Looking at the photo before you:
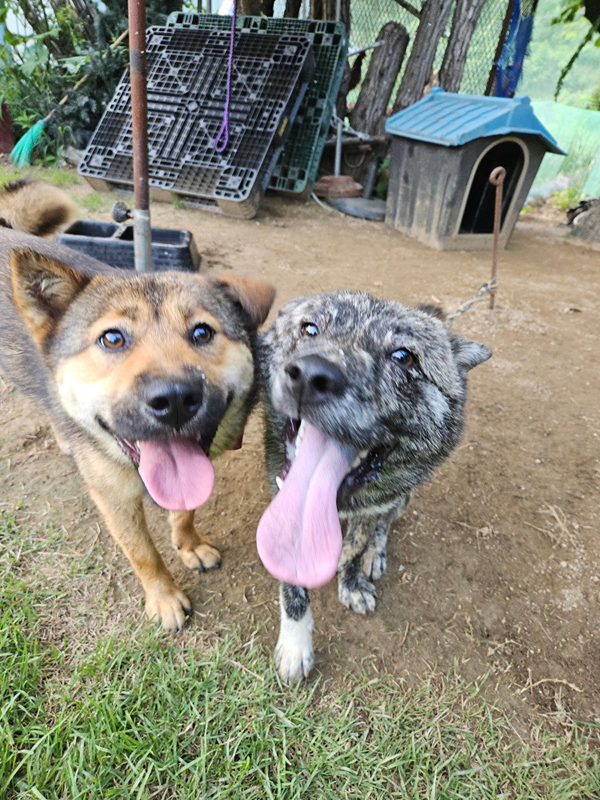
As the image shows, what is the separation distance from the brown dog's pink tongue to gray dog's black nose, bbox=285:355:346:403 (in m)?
0.48

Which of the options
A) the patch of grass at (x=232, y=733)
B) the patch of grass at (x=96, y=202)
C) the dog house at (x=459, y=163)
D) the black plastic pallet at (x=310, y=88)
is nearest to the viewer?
the patch of grass at (x=232, y=733)

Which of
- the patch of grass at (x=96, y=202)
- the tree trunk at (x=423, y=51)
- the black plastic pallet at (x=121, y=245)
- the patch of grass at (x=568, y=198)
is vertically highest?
the tree trunk at (x=423, y=51)

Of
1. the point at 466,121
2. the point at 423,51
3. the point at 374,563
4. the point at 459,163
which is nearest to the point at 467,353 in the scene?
the point at 374,563

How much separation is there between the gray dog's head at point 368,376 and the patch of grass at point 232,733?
878mm

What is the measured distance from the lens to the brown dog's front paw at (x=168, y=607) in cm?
204

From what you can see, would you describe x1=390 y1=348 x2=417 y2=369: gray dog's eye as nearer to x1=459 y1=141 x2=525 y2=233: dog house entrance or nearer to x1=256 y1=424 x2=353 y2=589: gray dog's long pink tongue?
x1=256 y1=424 x2=353 y2=589: gray dog's long pink tongue

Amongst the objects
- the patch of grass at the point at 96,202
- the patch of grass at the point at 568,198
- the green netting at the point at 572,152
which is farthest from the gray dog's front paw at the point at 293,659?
the green netting at the point at 572,152

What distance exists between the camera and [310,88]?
741 cm

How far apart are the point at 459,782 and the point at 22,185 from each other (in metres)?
4.07

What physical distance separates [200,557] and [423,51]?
29.7 ft

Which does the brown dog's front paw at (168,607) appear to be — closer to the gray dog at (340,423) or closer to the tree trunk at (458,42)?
the gray dog at (340,423)

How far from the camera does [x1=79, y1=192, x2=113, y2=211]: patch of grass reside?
619cm

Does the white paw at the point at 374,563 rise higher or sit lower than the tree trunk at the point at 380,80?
lower

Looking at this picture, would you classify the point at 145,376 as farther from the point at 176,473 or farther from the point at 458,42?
the point at 458,42
